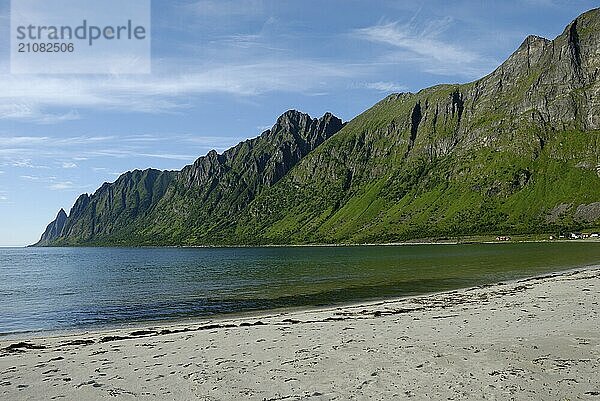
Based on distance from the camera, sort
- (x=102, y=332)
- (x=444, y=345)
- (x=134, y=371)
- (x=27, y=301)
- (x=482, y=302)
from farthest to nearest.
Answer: (x=27, y=301)
(x=482, y=302)
(x=102, y=332)
(x=444, y=345)
(x=134, y=371)

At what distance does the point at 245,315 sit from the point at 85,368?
2223 centimetres

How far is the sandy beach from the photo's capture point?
16.8m

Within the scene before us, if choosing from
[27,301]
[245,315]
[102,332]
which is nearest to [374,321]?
[245,315]

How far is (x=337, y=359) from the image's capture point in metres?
21.3

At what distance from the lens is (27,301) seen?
199ft

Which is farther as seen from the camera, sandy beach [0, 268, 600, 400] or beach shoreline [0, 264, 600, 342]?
beach shoreline [0, 264, 600, 342]

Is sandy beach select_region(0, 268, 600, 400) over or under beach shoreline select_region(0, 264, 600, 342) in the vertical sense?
over

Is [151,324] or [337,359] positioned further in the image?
[151,324]

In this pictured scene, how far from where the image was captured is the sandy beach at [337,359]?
55.1ft

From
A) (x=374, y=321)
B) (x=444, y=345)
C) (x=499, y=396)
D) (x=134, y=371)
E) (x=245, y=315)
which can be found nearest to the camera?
(x=499, y=396)

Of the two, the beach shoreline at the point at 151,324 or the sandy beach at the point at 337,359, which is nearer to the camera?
the sandy beach at the point at 337,359

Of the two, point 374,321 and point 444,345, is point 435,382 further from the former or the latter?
point 374,321

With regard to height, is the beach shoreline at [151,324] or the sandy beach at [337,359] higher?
the sandy beach at [337,359]

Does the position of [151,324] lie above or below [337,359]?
below
